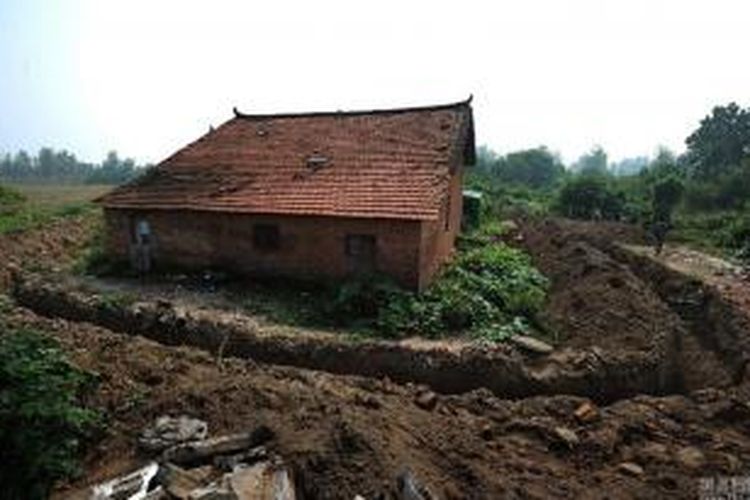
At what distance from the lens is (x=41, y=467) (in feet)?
26.6

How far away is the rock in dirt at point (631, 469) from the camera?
902 cm

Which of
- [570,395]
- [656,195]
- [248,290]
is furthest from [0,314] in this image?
[656,195]

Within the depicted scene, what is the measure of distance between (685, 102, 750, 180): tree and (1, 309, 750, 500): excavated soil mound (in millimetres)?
48847

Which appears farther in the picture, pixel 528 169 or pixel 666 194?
pixel 528 169

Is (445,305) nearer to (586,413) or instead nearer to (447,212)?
(586,413)

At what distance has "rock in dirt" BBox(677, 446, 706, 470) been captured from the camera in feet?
30.0

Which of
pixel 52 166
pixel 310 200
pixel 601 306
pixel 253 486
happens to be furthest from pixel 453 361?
pixel 52 166

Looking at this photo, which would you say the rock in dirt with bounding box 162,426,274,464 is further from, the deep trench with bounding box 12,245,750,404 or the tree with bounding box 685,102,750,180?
the tree with bounding box 685,102,750,180

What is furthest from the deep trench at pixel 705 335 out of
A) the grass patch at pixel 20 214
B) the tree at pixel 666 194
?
the grass patch at pixel 20 214

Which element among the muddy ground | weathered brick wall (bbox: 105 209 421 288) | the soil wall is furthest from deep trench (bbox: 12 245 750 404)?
weathered brick wall (bbox: 105 209 421 288)

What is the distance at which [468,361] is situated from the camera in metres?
12.5

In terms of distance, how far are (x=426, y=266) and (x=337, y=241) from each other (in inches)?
88.4

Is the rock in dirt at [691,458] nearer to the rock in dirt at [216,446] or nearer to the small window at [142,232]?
the rock in dirt at [216,446]

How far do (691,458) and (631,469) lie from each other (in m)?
1.00
